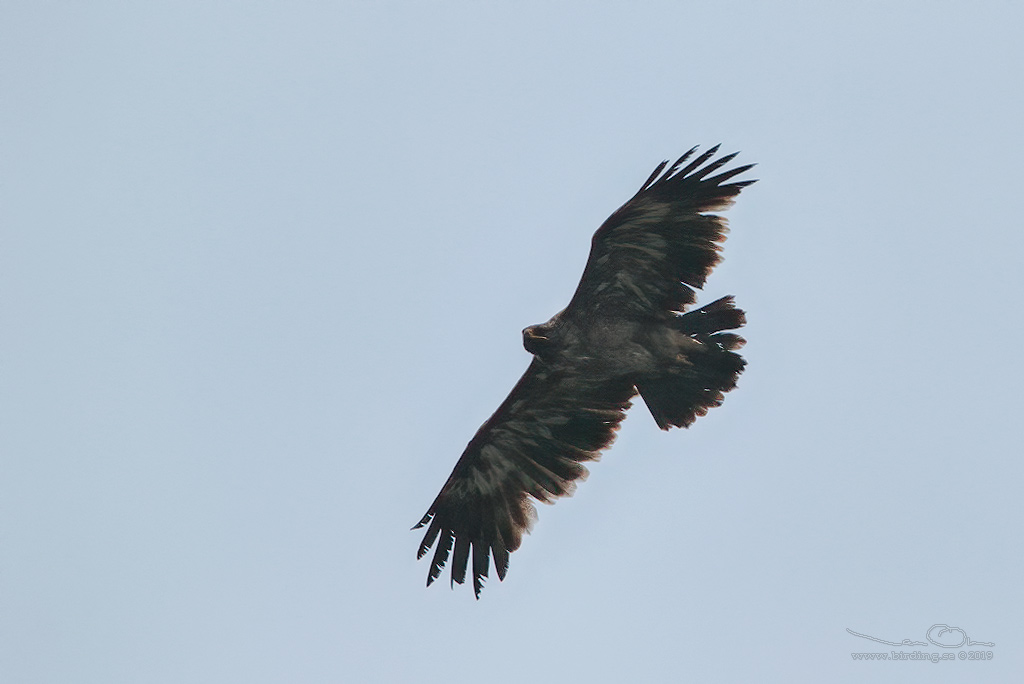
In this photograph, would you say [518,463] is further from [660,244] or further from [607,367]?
[660,244]

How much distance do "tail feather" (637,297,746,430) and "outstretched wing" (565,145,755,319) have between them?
27 centimetres

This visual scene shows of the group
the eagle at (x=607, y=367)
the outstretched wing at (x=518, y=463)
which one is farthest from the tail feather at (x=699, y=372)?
the outstretched wing at (x=518, y=463)

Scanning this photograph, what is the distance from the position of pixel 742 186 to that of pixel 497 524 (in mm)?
4730

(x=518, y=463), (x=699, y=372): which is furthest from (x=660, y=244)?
(x=518, y=463)

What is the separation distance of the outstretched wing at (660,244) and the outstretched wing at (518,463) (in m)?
1.16

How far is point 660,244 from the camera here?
12367 millimetres

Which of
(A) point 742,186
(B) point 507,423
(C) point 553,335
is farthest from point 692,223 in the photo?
(B) point 507,423

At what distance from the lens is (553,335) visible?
12898 millimetres

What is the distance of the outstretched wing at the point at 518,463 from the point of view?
44.7ft

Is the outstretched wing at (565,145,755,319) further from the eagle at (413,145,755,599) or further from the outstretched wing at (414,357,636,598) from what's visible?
the outstretched wing at (414,357,636,598)

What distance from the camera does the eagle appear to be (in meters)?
12.2

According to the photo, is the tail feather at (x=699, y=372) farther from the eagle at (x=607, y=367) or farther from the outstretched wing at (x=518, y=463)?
the outstretched wing at (x=518, y=463)

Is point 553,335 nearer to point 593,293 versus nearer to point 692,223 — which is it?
point 593,293

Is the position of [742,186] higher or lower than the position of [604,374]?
higher
